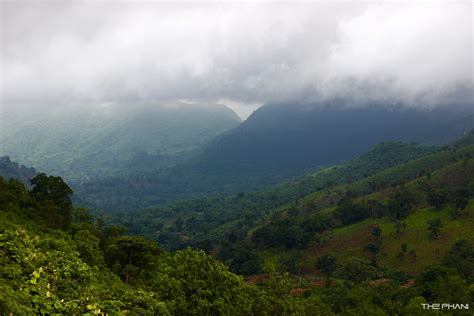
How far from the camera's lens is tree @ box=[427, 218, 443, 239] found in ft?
346

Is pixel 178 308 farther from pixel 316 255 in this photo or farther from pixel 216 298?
pixel 316 255

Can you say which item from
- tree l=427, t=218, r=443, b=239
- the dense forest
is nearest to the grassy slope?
the dense forest

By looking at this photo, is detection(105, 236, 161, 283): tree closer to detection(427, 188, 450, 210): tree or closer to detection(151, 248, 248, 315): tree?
detection(151, 248, 248, 315): tree

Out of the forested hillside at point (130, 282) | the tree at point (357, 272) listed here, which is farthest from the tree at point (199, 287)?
the tree at point (357, 272)

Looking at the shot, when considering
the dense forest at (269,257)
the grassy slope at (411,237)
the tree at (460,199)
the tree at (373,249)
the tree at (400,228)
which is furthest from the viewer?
the tree at (400,228)

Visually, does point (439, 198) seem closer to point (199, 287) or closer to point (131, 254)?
point (131, 254)

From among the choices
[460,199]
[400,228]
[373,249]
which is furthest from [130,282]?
[460,199]

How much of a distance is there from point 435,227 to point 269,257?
50.3 m

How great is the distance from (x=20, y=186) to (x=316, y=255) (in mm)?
85250

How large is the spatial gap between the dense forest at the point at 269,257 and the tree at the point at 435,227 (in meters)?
0.59

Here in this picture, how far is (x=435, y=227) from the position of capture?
10569cm

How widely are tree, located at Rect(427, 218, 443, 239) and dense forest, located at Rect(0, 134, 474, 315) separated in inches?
23.4

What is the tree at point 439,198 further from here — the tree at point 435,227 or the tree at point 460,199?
the tree at point 435,227

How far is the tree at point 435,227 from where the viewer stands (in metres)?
106
